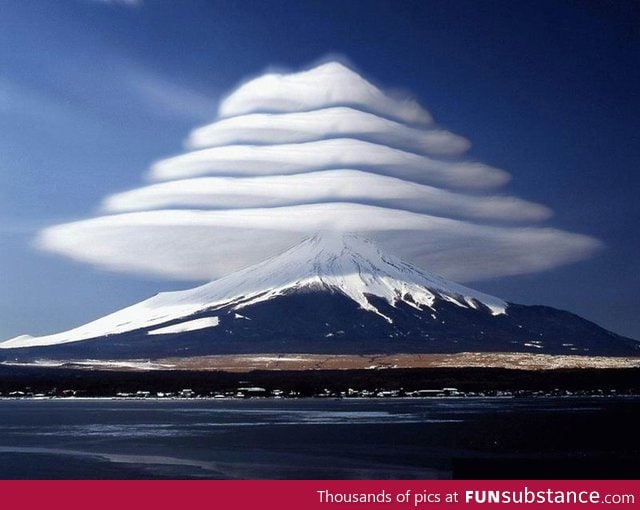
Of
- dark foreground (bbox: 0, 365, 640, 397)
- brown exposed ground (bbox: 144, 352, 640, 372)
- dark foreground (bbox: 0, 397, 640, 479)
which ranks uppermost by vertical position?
brown exposed ground (bbox: 144, 352, 640, 372)

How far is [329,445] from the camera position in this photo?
34750 millimetres

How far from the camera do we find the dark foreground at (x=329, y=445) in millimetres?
27203

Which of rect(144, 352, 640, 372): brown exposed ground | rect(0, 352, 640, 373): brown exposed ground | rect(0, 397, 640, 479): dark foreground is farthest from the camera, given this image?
rect(144, 352, 640, 372): brown exposed ground

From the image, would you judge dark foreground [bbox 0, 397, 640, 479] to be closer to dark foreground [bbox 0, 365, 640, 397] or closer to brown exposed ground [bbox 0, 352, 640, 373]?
dark foreground [bbox 0, 365, 640, 397]

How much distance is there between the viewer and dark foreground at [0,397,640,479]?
89.2ft

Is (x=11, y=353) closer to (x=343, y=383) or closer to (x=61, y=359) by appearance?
(x=61, y=359)

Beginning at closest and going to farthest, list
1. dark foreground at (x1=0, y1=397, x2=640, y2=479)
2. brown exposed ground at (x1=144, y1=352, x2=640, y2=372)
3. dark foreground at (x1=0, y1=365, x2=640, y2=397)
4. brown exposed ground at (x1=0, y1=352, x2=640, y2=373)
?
dark foreground at (x1=0, y1=397, x2=640, y2=479) → dark foreground at (x1=0, y1=365, x2=640, y2=397) → brown exposed ground at (x1=0, y1=352, x2=640, y2=373) → brown exposed ground at (x1=144, y1=352, x2=640, y2=372)

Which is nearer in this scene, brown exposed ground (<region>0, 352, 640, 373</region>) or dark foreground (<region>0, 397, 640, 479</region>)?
dark foreground (<region>0, 397, 640, 479</region>)

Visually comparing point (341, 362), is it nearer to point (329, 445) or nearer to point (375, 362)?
point (375, 362)

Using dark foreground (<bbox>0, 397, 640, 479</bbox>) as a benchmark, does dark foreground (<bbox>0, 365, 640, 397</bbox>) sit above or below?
above

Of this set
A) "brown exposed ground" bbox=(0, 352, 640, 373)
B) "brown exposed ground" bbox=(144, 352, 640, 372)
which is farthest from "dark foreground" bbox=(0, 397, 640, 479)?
"brown exposed ground" bbox=(144, 352, 640, 372)

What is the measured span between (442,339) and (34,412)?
142 metres
